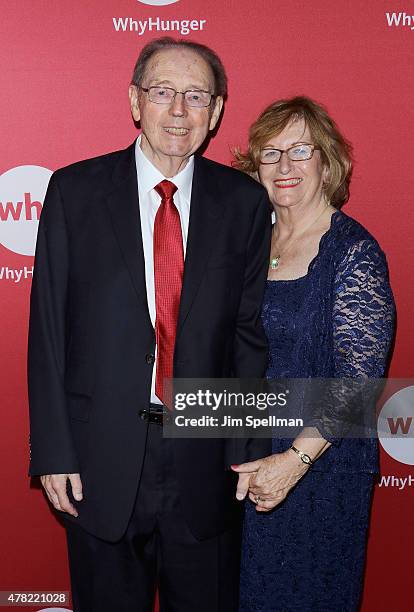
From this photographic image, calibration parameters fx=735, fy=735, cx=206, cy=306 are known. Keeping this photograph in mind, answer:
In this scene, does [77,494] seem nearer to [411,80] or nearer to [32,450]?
[32,450]

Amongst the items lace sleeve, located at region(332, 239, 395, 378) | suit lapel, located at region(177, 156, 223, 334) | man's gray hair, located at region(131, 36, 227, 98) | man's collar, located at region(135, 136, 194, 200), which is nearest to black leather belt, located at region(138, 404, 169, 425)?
suit lapel, located at region(177, 156, 223, 334)

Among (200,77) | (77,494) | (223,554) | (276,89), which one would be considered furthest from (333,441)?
(276,89)

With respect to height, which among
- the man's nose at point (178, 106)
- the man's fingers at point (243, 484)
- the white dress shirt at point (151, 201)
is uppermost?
the man's nose at point (178, 106)

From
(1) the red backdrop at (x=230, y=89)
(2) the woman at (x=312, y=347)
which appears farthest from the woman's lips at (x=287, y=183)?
(1) the red backdrop at (x=230, y=89)

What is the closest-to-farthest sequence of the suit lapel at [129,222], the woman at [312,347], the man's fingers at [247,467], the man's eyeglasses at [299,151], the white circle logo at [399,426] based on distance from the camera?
the suit lapel at [129,222] → the woman at [312,347] → the man's fingers at [247,467] → the man's eyeglasses at [299,151] → the white circle logo at [399,426]

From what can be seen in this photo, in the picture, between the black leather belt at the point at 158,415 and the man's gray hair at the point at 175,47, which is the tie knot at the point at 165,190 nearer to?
the man's gray hair at the point at 175,47

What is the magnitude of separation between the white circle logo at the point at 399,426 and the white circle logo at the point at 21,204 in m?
1.42

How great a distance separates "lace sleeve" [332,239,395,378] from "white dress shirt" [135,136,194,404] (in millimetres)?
439

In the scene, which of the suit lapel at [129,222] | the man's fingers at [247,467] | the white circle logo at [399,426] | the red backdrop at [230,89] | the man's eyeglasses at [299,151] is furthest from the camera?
the white circle logo at [399,426]

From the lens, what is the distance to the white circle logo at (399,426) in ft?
8.82

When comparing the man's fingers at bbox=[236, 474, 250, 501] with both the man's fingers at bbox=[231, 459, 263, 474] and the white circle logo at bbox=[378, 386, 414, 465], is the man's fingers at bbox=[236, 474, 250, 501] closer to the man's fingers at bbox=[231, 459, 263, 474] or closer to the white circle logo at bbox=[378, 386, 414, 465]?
the man's fingers at bbox=[231, 459, 263, 474]

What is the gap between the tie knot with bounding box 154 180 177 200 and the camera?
6.35 feet

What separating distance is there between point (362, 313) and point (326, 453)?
17.3 inches

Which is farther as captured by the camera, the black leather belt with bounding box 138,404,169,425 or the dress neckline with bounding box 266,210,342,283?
the dress neckline with bounding box 266,210,342,283
